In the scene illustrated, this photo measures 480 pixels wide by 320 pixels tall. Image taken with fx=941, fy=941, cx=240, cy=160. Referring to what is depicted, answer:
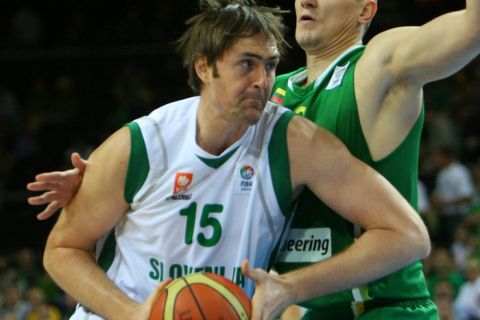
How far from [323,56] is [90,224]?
1.50m

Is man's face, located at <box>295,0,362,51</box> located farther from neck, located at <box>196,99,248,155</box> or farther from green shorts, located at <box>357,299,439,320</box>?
green shorts, located at <box>357,299,439,320</box>

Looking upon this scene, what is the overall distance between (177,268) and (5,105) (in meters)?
13.0

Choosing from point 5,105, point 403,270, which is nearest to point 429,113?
point 5,105

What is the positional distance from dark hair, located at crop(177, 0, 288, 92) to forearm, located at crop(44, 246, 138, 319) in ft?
2.99

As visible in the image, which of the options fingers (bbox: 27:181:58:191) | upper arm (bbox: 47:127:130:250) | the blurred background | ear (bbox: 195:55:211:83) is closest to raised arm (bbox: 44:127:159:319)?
upper arm (bbox: 47:127:130:250)

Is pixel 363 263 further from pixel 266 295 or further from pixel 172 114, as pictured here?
→ pixel 172 114

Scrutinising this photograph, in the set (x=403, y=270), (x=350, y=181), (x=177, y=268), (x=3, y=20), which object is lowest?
(x=3, y=20)

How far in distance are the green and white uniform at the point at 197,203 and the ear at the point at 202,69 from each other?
23 cm

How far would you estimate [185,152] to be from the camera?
3.98m

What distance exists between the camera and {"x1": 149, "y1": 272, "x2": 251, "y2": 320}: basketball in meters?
3.46

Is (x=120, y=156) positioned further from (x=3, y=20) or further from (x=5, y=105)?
(x=3, y=20)

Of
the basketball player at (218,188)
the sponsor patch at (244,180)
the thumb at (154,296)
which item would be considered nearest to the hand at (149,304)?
the thumb at (154,296)

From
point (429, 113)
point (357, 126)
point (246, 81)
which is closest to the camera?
point (246, 81)

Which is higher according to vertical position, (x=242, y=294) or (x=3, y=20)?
(x=242, y=294)
